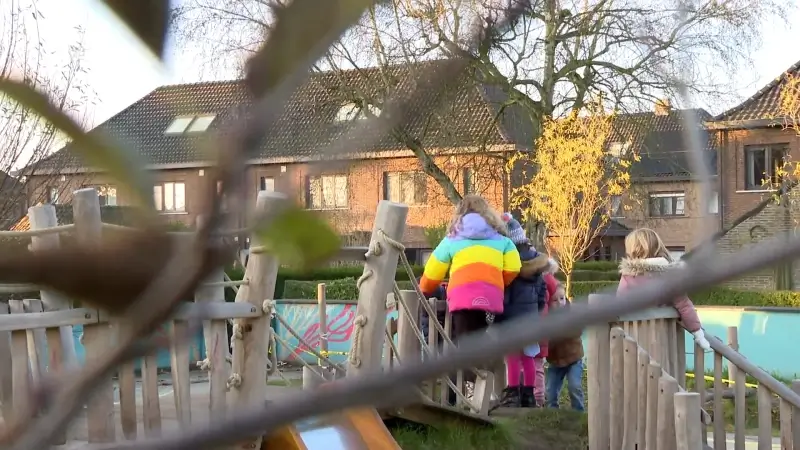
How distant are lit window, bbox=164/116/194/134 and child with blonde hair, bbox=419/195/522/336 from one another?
13.6 feet

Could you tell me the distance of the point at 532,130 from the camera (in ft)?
4.28

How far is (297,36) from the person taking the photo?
1.72 ft

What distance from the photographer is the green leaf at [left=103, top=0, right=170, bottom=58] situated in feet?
1.89

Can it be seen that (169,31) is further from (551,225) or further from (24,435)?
(551,225)

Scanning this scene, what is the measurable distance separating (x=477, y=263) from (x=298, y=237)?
4.45 m

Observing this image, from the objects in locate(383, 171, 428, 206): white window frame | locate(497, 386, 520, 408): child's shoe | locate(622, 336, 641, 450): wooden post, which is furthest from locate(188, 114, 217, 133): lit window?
locate(497, 386, 520, 408): child's shoe

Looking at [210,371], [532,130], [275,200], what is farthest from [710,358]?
[275,200]

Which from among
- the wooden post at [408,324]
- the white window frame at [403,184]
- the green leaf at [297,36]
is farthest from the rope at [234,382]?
the green leaf at [297,36]

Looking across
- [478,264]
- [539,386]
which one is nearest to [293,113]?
[478,264]

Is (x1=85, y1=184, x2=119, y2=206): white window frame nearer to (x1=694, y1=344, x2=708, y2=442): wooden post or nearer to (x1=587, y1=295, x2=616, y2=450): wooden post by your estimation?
(x1=587, y1=295, x2=616, y2=450): wooden post

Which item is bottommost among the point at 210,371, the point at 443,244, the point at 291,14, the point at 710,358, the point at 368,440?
the point at 710,358

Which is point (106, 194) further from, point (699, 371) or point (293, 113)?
point (699, 371)

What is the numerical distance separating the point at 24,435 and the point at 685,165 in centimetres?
59

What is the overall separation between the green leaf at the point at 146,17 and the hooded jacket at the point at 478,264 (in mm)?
4320
